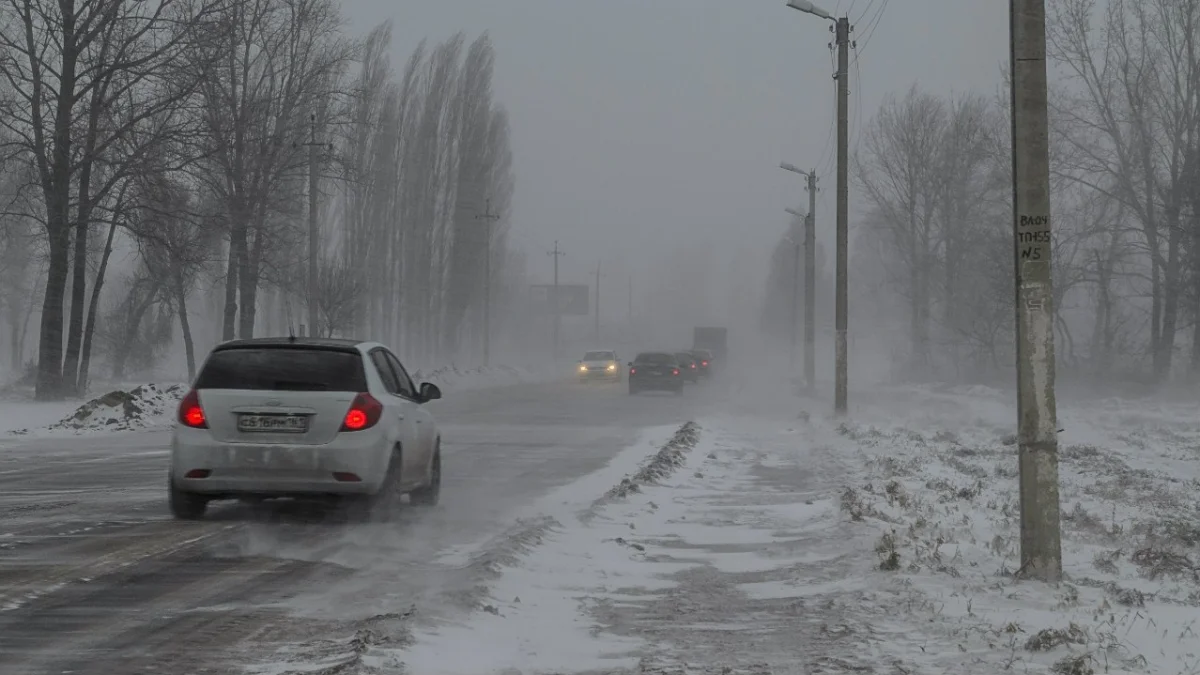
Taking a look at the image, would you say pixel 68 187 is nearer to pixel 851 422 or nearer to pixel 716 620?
pixel 851 422

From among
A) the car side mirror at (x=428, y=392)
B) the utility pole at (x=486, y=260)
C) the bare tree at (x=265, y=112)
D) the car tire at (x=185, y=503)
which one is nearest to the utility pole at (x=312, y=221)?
the bare tree at (x=265, y=112)

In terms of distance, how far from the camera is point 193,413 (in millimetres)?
10969

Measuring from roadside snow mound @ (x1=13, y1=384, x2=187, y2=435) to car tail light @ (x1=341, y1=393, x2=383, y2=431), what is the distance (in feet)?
50.1

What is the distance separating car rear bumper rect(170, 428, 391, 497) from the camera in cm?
1078

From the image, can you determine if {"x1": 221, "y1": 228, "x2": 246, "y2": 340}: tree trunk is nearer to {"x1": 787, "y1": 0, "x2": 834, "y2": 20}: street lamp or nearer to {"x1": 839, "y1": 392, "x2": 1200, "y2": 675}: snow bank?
{"x1": 787, "y1": 0, "x2": 834, "y2": 20}: street lamp

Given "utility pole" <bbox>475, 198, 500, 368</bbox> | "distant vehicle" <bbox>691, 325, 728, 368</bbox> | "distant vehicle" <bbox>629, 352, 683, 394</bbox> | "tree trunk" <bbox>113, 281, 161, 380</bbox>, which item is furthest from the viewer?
"distant vehicle" <bbox>691, 325, 728, 368</bbox>

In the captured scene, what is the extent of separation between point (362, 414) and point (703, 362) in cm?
5647

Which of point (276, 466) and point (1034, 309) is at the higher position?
point (1034, 309)

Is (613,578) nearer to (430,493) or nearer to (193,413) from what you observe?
(193,413)

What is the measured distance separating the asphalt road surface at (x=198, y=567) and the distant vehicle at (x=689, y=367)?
38.5 metres

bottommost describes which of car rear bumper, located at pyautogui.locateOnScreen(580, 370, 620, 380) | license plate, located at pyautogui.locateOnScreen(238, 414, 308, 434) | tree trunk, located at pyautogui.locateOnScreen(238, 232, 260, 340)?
license plate, located at pyautogui.locateOnScreen(238, 414, 308, 434)

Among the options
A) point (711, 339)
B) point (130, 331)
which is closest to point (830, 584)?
point (130, 331)

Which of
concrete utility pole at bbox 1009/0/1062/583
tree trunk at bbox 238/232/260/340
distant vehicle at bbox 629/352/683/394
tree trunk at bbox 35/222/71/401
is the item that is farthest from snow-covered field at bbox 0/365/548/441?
A: distant vehicle at bbox 629/352/683/394

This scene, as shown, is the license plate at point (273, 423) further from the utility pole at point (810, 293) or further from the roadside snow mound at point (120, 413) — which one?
the utility pole at point (810, 293)
